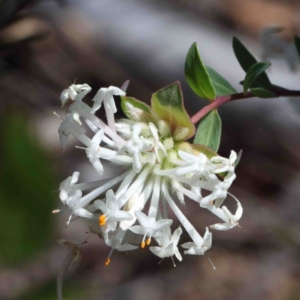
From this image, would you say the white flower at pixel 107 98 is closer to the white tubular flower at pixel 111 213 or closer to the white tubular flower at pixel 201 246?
the white tubular flower at pixel 111 213

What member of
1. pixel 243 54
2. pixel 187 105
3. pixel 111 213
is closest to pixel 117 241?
pixel 111 213

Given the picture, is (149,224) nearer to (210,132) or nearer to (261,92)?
(210,132)

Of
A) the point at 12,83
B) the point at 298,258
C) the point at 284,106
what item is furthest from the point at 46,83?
the point at 298,258

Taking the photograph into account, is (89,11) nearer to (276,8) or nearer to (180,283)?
(276,8)

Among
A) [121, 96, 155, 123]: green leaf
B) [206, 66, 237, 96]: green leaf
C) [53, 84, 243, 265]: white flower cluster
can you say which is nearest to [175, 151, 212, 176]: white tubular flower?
[53, 84, 243, 265]: white flower cluster

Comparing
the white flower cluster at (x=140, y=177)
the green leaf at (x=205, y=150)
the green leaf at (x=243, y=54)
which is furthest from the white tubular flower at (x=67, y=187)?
the green leaf at (x=243, y=54)

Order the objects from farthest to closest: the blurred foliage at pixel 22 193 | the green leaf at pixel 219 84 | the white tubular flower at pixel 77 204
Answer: the green leaf at pixel 219 84 < the white tubular flower at pixel 77 204 < the blurred foliage at pixel 22 193

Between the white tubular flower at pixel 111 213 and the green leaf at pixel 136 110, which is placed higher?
the green leaf at pixel 136 110

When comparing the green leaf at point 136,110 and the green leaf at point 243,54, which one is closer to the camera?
the green leaf at point 136,110
